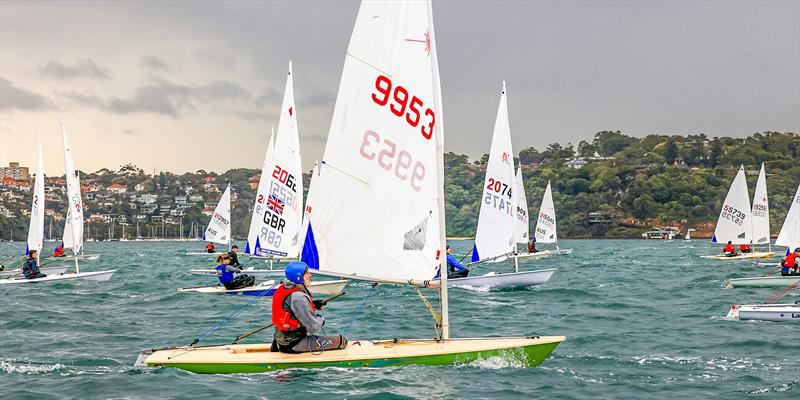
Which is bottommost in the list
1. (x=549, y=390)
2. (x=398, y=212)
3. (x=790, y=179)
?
(x=549, y=390)

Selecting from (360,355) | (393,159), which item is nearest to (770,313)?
(393,159)

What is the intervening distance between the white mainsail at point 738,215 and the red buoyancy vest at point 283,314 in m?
40.1

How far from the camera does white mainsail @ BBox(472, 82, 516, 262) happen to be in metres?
26.8

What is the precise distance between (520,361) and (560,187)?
14405 cm

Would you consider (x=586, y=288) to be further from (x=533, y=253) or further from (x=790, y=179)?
(x=790, y=179)

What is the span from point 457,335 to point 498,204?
12.5 metres

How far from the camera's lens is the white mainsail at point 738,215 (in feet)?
150

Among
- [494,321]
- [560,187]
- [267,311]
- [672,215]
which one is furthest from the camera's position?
[560,187]

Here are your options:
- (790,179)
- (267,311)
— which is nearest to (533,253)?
(267,311)

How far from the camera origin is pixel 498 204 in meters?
26.9

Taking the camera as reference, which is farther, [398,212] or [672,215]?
[672,215]

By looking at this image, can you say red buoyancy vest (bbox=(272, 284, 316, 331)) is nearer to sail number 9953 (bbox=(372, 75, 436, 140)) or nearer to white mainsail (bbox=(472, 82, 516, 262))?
sail number 9953 (bbox=(372, 75, 436, 140))

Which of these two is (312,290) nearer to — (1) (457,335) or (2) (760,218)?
(1) (457,335)

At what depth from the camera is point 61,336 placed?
15.2m
